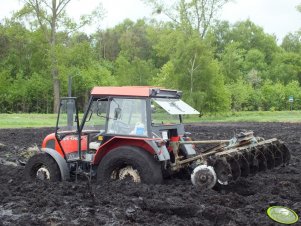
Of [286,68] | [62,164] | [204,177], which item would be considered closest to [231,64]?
[286,68]

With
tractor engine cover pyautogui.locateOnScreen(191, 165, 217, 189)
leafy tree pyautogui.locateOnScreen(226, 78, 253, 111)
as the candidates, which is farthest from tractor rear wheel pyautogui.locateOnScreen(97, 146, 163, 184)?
leafy tree pyautogui.locateOnScreen(226, 78, 253, 111)

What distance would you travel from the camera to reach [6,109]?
6012cm

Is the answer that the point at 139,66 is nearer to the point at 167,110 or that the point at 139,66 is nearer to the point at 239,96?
Answer: the point at 239,96

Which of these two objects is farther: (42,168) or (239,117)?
(239,117)

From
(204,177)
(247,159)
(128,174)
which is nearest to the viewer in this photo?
(204,177)

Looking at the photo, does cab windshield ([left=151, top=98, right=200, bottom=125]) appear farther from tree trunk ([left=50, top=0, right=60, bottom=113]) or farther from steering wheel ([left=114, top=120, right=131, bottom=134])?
tree trunk ([left=50, top=0, right=60, bottom=113])

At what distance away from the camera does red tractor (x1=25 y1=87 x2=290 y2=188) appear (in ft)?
32.4

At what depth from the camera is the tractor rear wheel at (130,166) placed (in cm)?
984

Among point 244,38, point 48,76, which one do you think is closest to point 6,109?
point 48,76

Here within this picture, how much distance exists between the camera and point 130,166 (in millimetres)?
10219

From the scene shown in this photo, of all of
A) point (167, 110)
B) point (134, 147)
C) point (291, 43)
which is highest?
point (291, 43)

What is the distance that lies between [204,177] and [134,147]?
1418 mm

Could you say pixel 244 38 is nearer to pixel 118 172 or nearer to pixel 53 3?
pixel 53 3

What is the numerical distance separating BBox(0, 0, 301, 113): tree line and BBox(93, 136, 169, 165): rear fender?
112 ft
